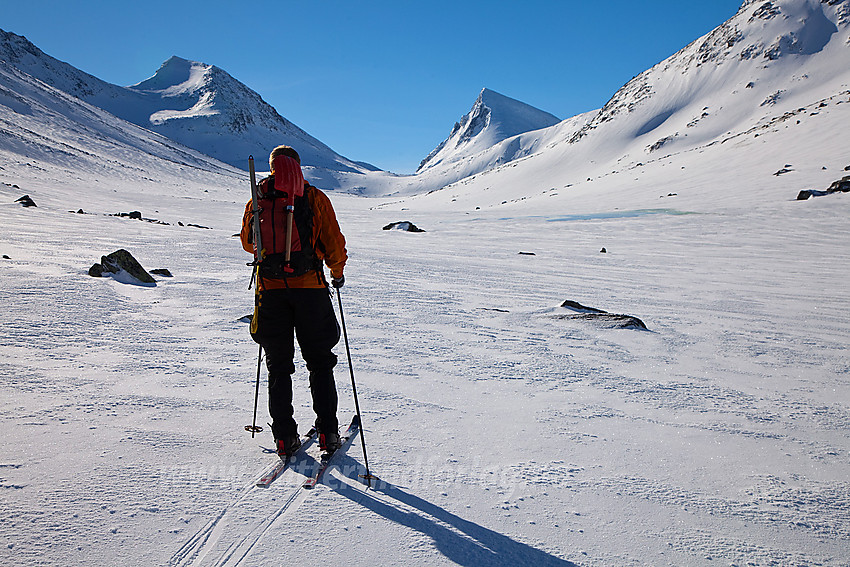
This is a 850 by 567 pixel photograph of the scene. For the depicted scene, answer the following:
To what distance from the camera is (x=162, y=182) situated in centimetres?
6825

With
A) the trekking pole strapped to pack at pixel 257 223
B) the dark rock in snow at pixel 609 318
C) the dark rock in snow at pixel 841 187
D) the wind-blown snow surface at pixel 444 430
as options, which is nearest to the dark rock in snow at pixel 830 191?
the dark rock in snow at pixel 841 187

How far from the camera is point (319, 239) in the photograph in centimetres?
318

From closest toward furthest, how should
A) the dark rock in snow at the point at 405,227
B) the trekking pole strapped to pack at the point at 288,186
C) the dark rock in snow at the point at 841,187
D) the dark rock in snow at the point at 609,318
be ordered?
the trekking pole strapped to pack at the point at 288,186 → the dark rock in snow at the point at 609,318 → the dark rock in snow at the point at 405,227 → the dark rock in snow at the point at 841,187

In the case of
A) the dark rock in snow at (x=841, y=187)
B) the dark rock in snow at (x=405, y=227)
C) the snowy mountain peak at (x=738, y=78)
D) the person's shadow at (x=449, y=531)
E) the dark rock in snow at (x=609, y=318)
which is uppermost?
the snowy mountain peak at (x=738, y=78)

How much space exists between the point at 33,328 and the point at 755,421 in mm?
6952

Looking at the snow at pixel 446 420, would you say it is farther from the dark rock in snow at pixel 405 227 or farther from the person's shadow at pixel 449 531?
the dark rock in snow at pixel 405 227

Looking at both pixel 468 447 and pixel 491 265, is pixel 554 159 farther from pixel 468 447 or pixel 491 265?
pixel 468 447

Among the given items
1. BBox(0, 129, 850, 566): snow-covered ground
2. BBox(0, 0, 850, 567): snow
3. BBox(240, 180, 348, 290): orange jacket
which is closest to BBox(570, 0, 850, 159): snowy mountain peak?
BBox(0, 0, 850, 567): snow

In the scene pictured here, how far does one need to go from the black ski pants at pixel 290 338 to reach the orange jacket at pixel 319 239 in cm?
6

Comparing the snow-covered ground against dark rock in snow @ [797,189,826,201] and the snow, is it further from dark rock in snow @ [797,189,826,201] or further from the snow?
dark rock in snow @ [797,189,826,201]

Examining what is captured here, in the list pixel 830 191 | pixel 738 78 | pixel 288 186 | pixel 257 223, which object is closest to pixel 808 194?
pixel 830 191

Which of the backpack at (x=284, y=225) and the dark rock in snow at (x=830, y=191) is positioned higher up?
the dark rock in snow at (x=830, y=191)

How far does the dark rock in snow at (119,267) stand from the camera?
304 inches

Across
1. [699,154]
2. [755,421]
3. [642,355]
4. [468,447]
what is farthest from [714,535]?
[699,154]
